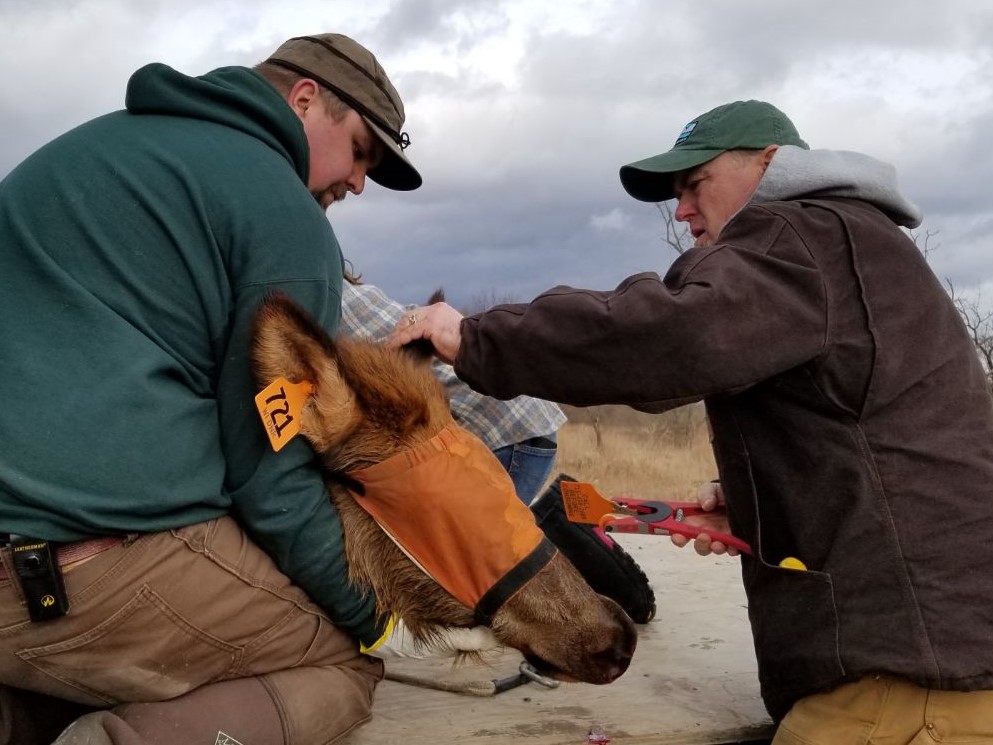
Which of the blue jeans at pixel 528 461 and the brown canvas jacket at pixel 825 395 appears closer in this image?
the brown canvas jacket at pixel 825 395

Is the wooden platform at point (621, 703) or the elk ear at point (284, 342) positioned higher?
the elk ear at point (284, 342)

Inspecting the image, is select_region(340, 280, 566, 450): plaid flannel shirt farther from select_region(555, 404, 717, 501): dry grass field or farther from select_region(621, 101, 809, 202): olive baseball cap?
select_region(555, 404, 717, 501): dry grass field

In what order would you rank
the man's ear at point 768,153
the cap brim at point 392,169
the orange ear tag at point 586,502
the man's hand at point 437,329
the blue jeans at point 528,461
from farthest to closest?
the blue jeans at point 528,461
the cap brim at point 392,169
the man's ear at point 768,153
the orange ear tag at point 586,502
the man's hand at point 437,329

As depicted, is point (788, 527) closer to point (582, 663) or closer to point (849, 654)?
point (849, 654)

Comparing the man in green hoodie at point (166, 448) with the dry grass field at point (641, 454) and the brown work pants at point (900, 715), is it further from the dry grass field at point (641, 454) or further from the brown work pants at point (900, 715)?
the dry grass field at point (641, 454)

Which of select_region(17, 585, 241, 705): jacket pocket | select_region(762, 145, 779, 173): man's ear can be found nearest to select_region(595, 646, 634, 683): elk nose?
select_region(17, 585, 241, 705): jacket pocket

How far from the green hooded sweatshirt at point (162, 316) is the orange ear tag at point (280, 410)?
9 centimetres

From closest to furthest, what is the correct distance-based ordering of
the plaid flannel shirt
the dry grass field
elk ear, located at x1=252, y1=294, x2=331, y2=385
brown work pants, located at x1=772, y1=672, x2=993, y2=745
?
1. elk ear, located at x1=252, y1=294, x2=331, y2=385
2. brown work pants, located at x1=772, y1=672, x2=993, y2=745
3. the plaid flannel shirt
4. the dry grass field

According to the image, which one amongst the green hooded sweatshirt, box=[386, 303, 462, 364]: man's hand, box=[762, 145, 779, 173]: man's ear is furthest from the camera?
box=[762, 145, 779, 173]: man's ear

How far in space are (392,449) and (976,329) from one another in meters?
13.4

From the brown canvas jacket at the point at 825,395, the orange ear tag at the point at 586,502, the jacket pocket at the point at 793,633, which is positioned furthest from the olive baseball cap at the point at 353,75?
the jacket pocket at the point at 793,633

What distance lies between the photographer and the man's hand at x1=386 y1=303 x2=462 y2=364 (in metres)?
2.77

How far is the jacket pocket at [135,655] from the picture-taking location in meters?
2.39

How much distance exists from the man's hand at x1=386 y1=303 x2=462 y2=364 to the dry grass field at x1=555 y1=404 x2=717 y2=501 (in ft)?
25.2
